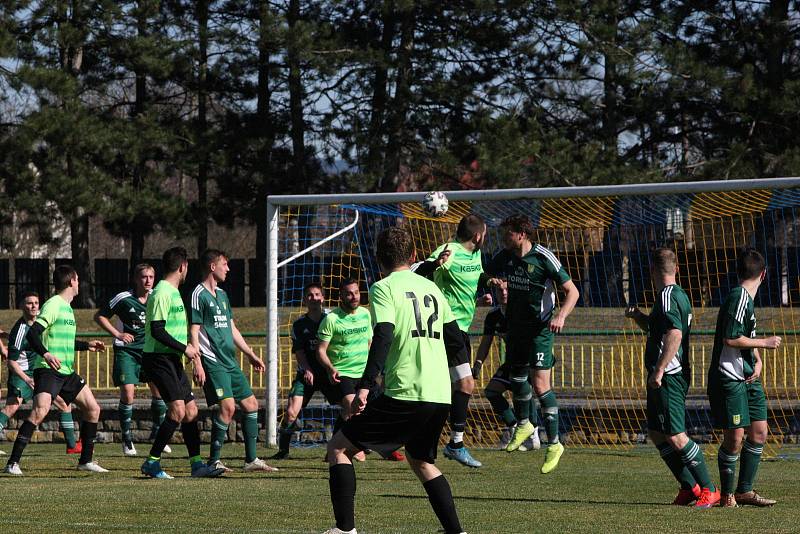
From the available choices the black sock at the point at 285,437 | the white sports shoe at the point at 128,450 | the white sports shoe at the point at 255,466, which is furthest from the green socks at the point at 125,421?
the white sports shoe at the point at 255,466

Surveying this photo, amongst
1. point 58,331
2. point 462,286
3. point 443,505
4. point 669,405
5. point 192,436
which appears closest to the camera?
point 443,505

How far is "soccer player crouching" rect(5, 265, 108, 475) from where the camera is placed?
11.4m

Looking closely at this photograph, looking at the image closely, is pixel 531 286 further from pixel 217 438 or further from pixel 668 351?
pixel 217 438

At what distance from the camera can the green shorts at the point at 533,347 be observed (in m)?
11.5

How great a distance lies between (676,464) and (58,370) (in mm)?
5598

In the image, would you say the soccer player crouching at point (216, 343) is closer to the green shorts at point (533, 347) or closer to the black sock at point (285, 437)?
the black sock at point (285, 437)

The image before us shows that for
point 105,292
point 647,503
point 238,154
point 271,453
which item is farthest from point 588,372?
point 105,292

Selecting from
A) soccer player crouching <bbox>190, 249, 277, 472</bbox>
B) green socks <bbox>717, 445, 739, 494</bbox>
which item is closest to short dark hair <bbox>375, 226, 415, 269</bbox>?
green socks <bbox>717, 445, 739, 494</bbox>

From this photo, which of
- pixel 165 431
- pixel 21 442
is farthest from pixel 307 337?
pixel 21 442

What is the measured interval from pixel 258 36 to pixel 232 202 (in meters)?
4.38

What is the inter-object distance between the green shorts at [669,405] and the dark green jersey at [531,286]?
2721 millimetres

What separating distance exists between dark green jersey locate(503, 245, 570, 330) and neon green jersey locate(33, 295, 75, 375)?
400cm

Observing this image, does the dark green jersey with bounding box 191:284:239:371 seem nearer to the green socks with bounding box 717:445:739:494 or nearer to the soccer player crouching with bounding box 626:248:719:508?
the soccer player crouching with bounding box 626:248:719:508

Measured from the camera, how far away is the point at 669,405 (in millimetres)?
8641
